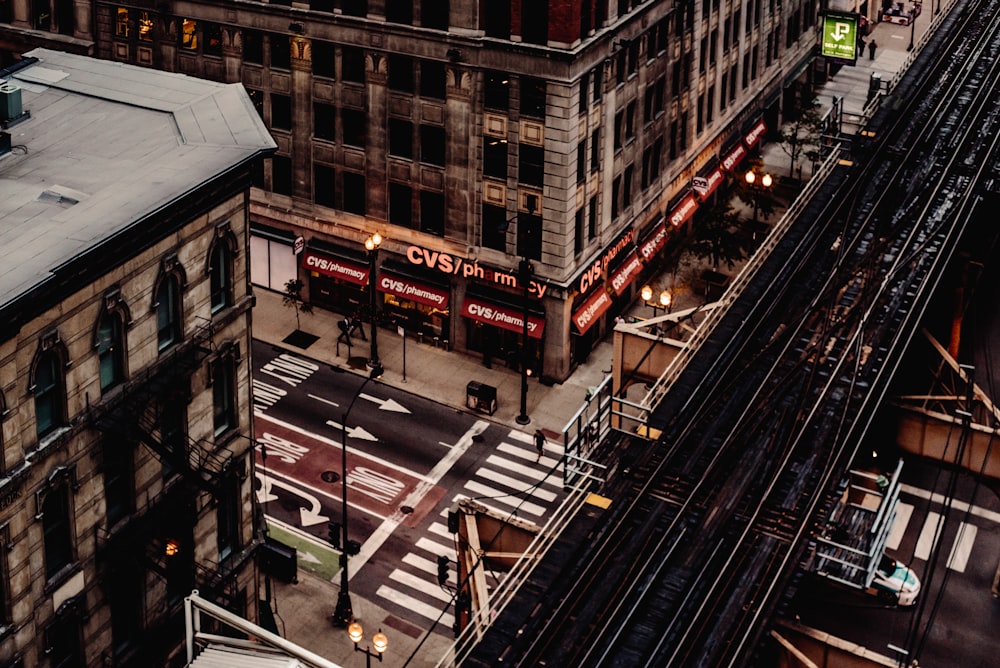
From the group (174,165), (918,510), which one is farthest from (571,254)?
(174,165)

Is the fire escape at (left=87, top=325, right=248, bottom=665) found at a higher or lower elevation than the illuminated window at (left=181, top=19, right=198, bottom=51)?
lower

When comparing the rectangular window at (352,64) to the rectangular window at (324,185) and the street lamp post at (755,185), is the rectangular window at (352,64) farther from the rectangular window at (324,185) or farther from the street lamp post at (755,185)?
the street lamp post at (755,185)

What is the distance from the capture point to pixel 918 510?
62.3m

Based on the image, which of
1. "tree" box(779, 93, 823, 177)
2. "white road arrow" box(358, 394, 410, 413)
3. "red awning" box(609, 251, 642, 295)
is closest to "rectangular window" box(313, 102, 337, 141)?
"white road arrow" box(358, 394, 410, 413)

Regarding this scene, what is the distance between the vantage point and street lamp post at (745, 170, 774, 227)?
267 feet

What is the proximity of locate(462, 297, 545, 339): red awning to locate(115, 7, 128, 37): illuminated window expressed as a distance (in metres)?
24.2

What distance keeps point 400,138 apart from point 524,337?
40.7 feet

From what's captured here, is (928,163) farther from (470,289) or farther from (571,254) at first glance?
(470,289)

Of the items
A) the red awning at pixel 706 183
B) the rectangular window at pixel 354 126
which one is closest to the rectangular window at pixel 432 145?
the rectangular window at pixel 354 126

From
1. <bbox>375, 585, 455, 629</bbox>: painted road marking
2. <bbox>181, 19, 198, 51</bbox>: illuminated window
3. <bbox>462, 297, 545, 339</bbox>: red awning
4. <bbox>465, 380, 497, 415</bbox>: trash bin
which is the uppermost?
<bbox>181, 19, 198, 51</bbox>: illuminated window

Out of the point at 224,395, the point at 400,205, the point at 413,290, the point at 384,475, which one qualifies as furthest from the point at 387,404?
the point at 224,395

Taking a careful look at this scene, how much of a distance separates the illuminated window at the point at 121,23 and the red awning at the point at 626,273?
29194 mm

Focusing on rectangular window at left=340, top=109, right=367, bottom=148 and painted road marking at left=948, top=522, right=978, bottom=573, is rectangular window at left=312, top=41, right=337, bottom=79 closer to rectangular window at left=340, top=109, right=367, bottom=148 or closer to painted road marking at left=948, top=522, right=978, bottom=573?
rectangular window at left=340, top=109, right=367, bottom=148

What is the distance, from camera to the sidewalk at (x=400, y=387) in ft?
176
